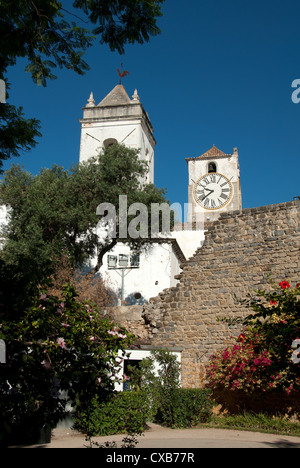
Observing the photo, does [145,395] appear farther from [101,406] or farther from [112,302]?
[112,302]

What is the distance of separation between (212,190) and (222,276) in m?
37.3

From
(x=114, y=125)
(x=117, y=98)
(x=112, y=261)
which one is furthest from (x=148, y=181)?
(x=112, y=261)

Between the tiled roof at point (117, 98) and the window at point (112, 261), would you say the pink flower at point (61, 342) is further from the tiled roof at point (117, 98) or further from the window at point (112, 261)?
the tiled roof at point (117, 98)

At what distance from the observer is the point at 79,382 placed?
4.27m

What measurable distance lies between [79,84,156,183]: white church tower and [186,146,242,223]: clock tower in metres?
12.4

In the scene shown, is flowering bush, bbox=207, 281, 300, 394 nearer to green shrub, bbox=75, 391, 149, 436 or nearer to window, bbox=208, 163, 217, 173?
green shrub, bbox=75, 391, 149, 436

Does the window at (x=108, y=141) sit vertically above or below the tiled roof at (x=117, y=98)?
below

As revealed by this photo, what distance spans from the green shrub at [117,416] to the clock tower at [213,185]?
37.6 m

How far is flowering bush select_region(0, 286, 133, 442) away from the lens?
381 centimetres

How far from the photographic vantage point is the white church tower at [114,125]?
34969mm

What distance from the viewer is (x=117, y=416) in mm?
9641

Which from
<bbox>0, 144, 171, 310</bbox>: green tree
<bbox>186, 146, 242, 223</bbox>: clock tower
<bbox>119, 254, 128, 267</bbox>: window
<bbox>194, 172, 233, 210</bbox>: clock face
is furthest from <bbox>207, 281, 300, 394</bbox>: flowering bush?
<bbox>194, 172, 233, 210</bbox>: clock face

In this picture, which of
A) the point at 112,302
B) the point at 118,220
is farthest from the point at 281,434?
the point at 112,302

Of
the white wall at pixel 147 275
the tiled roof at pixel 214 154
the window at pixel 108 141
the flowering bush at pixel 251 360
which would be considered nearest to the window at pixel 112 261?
the white wall at pixel 147 275
